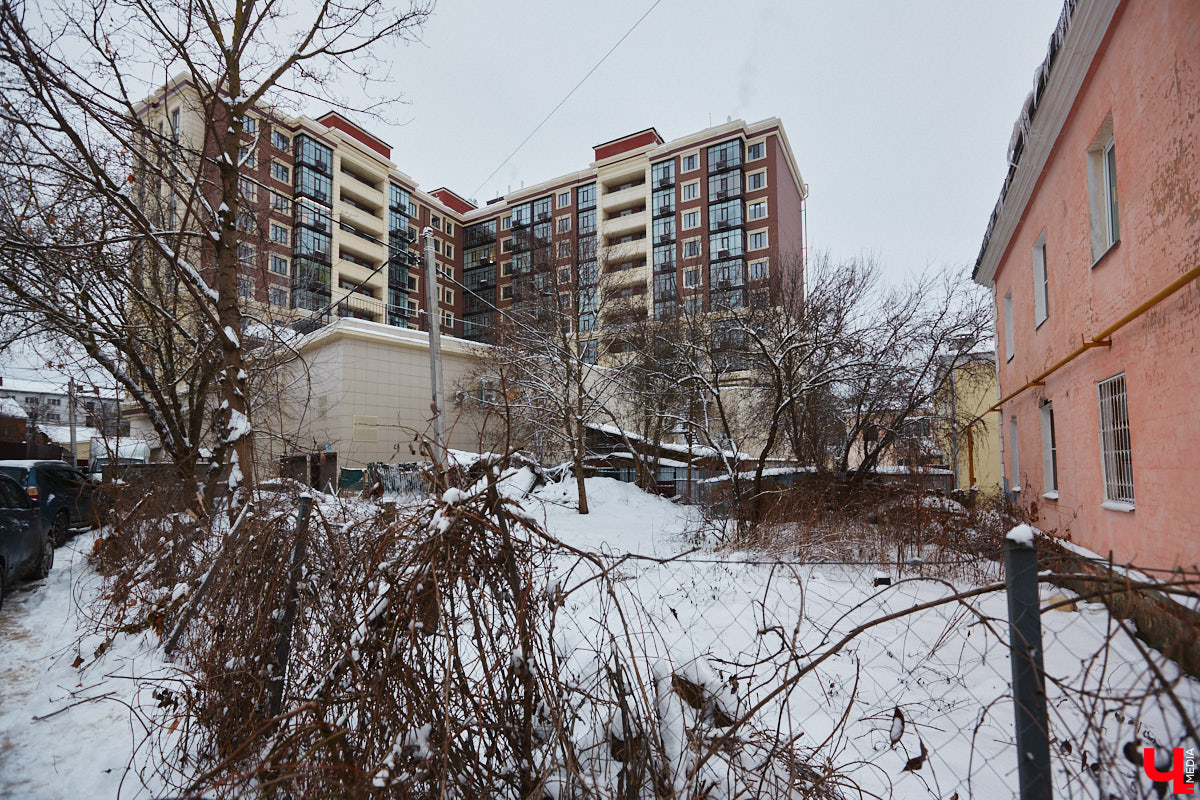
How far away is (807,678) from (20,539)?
9.70 metres

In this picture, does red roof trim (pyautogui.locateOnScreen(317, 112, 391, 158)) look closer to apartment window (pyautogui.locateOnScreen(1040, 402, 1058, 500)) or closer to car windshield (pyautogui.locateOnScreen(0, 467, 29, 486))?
car windshield (pyautogui.locateOnScreen(0, 467, 29, 486))

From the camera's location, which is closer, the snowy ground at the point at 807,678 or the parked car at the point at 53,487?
the snowy ground at the point at 807,678

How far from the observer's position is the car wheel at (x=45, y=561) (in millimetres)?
8766

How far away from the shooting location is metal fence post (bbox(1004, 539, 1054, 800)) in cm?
189

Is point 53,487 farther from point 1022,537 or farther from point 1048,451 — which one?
point 1048,451

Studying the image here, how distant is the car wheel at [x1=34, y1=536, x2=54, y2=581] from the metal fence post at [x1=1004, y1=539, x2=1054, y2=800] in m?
11.6

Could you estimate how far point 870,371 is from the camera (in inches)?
543

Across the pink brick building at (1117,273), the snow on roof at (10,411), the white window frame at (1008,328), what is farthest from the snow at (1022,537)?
the snow on roof at (10,411)

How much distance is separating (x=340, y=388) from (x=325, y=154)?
24.2 metres

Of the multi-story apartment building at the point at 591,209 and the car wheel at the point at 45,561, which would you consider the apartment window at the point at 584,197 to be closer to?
the multi-story apartment building at the point at 591,209

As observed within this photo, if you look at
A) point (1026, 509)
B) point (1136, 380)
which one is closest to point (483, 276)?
point (1026, 509)


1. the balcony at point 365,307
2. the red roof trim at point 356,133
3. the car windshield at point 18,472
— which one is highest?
the red roof trim at point 356,133

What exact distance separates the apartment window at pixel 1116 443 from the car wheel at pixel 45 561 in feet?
45.7

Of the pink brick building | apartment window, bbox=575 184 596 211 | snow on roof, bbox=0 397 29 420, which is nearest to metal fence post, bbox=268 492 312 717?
the pink brick building
